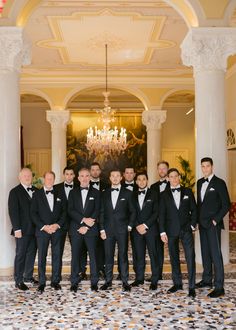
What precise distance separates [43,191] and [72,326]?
7.04ft

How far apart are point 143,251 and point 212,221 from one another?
→ 109 cm

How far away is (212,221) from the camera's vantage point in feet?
20.9

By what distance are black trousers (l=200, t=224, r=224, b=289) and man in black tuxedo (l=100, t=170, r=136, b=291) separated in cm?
100

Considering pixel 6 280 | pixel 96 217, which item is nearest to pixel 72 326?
pixel 96 217

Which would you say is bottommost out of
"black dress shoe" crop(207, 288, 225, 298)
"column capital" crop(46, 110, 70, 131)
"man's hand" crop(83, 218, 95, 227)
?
"black dress shoe" crop(207, 288, 225, 298)

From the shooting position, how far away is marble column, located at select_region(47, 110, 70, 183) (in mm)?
15867

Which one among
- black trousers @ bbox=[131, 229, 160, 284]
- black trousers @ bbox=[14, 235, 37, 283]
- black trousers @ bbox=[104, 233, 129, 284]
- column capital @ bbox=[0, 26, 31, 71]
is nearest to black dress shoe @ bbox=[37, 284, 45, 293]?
black trousers @ bbox=[14, 235, 37, 283]

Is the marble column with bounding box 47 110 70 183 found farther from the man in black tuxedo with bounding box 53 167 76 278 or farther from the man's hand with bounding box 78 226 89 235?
the man's hand with bounding box 78 226 89 235

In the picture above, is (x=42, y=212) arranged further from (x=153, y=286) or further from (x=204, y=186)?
(x=204, y=186)

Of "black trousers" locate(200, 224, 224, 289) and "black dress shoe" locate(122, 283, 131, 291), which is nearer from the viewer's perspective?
"black trousers" locate(200, 224, 224, 289)

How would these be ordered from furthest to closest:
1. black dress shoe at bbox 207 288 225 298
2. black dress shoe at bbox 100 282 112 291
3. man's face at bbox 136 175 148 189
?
man's face at bbox 136 175 148 189 < black dress shoe at bbox 100 282 112 291 < black dress shoe at bbox 207 288 225 298

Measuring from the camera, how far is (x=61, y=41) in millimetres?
11984

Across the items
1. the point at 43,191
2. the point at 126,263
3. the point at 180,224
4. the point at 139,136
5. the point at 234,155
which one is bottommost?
the point at 126,263

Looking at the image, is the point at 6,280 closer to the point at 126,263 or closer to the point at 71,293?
the point at 71,293
